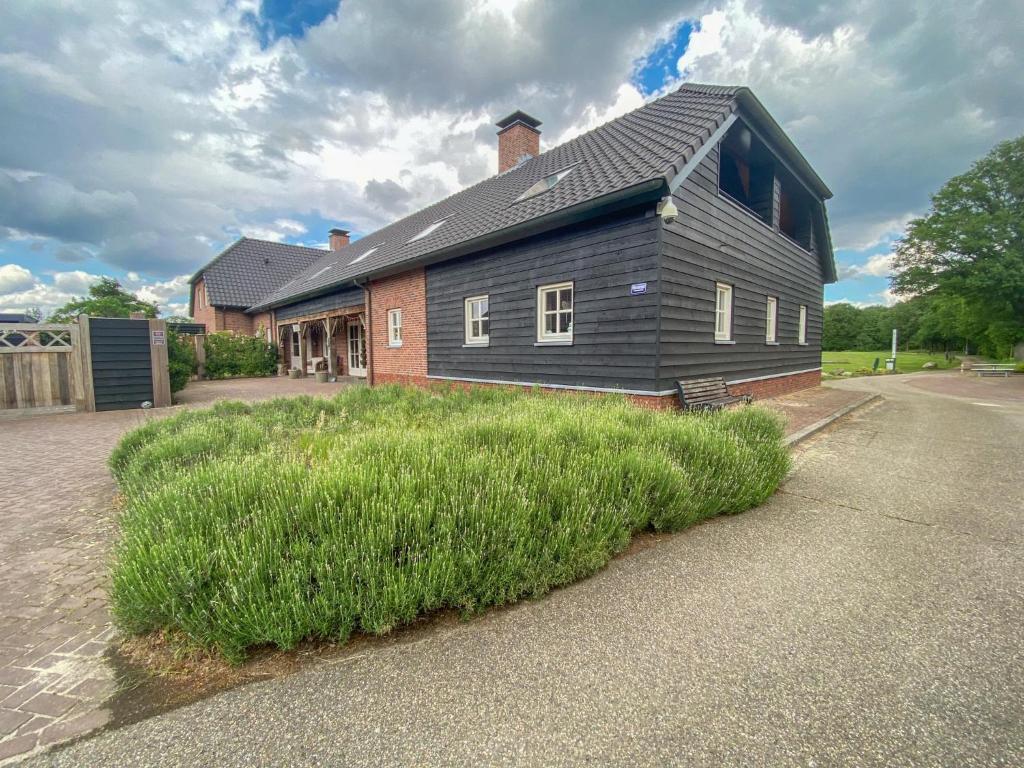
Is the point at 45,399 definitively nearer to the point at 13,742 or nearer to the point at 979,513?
the point at 13,742

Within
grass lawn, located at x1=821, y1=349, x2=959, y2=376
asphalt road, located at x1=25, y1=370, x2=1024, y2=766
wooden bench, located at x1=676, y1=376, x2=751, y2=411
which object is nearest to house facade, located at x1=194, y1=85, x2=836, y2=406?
wooden bench, located at x1=676, y1=376, x2=751, y2=411

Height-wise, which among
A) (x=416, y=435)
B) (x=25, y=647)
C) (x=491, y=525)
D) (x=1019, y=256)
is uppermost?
(x=1019, y=256)

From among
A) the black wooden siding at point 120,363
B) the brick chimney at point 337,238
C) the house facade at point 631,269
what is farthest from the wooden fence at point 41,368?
the brick chimney at point 337,238

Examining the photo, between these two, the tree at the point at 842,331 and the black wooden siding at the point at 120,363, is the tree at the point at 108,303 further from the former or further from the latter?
the tree at the point at 842,331

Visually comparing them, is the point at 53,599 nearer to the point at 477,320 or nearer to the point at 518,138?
the point at 477,320

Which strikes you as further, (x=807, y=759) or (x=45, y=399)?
(x=45, y=399)

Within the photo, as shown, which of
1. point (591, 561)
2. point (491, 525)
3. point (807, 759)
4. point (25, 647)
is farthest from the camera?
point (591, 561)

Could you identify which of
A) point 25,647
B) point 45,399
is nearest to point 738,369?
point 25,647

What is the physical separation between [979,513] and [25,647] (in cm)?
Result: 638

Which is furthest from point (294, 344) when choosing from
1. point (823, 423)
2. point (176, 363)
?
point (823, 423)

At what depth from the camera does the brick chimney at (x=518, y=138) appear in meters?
15.4

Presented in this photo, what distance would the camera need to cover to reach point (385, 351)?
13.0 metres

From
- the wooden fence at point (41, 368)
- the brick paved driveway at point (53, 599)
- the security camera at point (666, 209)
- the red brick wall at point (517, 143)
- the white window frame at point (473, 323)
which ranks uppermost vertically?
the red brick wall at point (517, 143)

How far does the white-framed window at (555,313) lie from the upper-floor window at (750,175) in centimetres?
456
